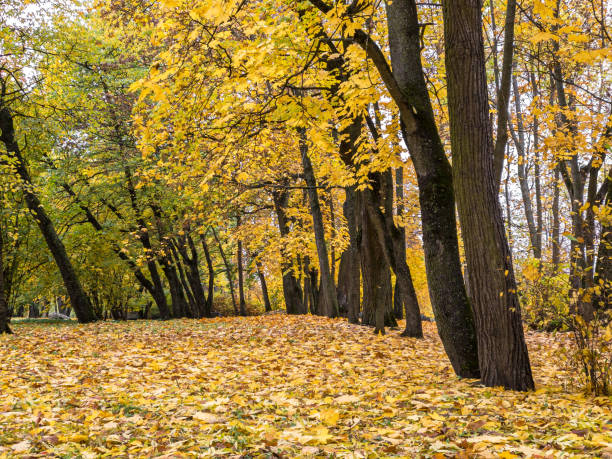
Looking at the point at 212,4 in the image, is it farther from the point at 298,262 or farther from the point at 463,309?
the point at 298,262

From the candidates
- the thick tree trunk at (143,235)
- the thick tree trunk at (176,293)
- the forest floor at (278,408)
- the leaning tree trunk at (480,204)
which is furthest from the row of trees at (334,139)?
the forest floor at (278,408)

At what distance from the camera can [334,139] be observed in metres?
13.2

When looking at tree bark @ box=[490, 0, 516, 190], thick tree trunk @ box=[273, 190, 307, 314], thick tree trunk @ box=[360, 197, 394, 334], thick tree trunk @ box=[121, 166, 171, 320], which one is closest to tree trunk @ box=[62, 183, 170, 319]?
thick tree trunk @ box=[121, 166, 171, 320]

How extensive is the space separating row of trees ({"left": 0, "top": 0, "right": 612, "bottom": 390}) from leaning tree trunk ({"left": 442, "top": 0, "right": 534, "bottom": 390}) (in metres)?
0.01

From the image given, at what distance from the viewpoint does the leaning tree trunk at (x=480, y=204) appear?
452 cm

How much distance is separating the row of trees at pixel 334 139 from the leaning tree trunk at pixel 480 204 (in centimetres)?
1

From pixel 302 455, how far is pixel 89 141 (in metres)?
15.0

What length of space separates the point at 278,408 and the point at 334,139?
10.2 m

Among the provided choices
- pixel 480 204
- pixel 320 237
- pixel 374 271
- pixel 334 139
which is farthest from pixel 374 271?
pixel 480 204

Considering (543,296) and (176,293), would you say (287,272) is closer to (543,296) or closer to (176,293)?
(176,293)

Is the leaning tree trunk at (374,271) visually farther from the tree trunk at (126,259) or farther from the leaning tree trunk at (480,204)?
the tree trunk at (126,259)

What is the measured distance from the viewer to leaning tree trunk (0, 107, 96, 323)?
481 inches

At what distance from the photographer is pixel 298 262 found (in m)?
21.0

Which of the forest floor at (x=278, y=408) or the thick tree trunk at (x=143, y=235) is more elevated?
the thick tree trunk at (x=143, y=235)
